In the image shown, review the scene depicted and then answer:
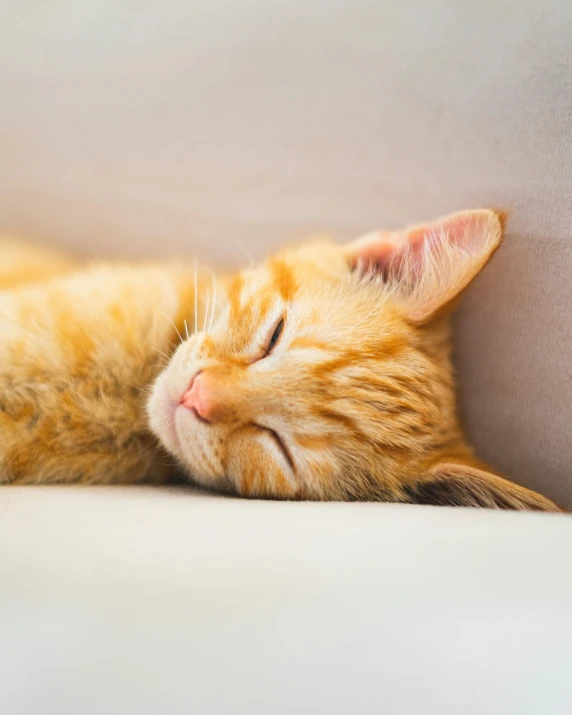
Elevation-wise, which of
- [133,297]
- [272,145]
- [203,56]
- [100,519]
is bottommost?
[100,519]

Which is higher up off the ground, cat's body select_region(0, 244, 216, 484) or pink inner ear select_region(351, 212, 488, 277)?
pink inner ear select_region(351, 212, 488, 277)

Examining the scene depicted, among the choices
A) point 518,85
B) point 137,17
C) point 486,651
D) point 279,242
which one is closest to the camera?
point 486,651

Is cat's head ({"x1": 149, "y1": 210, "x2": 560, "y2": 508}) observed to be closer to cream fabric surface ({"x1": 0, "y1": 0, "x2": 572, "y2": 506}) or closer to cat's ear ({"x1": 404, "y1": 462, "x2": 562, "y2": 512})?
cat's ear ({"x1": 404, "y1": 462, "x2": 562, "y2": 512})

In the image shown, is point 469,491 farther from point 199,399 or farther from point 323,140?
point 323,140

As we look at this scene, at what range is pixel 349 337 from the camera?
1181 mm

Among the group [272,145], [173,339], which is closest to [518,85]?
[272,145]

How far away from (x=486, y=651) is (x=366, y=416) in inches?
21.9

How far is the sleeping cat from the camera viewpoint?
111 centimetres

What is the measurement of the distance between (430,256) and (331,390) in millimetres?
370

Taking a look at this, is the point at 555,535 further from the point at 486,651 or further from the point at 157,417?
the point at 157,417

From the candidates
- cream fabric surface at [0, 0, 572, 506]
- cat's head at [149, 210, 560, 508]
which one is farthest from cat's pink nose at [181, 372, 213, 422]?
cream fabric surface at [0, 0, 572, 506]

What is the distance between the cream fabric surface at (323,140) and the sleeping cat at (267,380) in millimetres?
177

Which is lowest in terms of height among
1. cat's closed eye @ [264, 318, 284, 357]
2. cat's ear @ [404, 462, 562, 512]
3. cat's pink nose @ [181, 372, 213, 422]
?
cat's ear @ [404, 462, 562, 512]

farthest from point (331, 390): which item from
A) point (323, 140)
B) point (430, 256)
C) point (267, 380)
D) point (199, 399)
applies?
point (323, 140)
